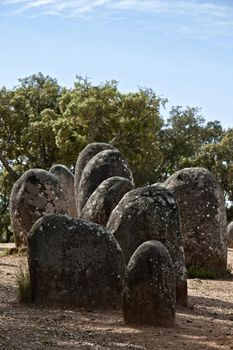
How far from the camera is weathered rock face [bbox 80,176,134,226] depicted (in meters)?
16.6

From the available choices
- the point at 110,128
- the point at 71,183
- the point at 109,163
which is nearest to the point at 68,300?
the point at 109,163

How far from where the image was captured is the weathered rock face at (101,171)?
21.0 m

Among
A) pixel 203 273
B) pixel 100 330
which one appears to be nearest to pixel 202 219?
pixel 203 273

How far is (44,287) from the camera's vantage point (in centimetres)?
1064

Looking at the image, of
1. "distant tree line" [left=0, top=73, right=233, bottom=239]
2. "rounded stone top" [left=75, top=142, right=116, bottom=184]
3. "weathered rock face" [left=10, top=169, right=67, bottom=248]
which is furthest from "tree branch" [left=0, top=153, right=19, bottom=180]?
"weathered rock face" [left=10, top=169, right=67, bottom=248]

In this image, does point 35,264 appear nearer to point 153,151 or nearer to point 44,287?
point 44,287

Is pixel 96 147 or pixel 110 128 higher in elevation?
pixel 110 128

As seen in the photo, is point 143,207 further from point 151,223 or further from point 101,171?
point 101,171

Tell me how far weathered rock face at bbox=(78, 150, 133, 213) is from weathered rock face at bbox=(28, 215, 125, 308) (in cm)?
1009

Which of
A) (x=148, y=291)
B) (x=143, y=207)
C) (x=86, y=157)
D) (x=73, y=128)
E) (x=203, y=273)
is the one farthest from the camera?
(x=73, y=128)

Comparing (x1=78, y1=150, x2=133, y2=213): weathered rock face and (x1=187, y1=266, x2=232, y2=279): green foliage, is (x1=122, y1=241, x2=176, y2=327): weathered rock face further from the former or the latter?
(x1=78, y1=150, x2=133, y2=213): weathered rock face

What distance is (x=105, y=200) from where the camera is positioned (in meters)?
16.6

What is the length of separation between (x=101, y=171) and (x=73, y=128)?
16.3 meters

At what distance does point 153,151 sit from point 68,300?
95.9ft
